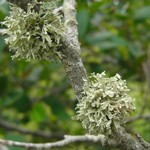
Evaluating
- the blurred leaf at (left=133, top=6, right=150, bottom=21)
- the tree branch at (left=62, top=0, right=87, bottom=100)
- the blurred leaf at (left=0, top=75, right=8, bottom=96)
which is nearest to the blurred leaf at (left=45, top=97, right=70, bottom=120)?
the blurred leaf at (left=0, top=75, right=8, bottom=96)

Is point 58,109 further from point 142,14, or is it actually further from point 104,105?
point 104,105

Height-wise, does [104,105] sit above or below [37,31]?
below

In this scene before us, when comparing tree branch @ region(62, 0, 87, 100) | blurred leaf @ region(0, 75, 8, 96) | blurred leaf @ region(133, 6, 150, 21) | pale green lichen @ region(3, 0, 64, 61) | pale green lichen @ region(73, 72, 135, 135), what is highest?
blurred leaf @ region(133, 6, 150, 21)

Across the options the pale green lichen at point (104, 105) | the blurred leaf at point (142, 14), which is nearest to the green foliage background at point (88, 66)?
the blurred leaf at point (142, 14)

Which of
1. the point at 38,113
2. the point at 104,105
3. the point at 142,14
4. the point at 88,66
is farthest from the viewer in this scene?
the point at 88,66

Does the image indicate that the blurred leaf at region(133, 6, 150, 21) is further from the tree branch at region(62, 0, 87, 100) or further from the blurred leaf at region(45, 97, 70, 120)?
the tree branch at region(62, 0, 87, 100)

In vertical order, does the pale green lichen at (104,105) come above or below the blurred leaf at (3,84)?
below

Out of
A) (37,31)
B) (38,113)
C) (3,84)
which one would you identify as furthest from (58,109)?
(37,31)

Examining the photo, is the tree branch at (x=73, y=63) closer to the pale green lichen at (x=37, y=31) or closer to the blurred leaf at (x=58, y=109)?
the pale green lichen at (x=37, y=31)
